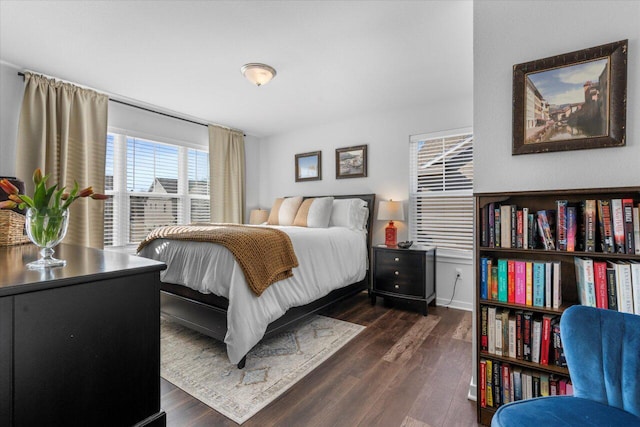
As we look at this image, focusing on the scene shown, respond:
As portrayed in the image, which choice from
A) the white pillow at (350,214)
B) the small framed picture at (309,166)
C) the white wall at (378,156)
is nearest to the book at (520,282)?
the white wall at (378,156)

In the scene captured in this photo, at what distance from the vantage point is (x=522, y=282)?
61.5 inches

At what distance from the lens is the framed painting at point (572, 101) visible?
142 cm

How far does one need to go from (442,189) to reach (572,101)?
220cm

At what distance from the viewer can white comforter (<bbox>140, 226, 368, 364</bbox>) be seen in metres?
2.02

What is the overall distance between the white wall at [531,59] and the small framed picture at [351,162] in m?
2.41

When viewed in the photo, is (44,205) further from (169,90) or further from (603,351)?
(169,90)

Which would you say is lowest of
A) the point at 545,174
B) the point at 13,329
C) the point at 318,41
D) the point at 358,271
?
the point at 358,271

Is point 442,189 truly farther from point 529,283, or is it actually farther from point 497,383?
point 497,383

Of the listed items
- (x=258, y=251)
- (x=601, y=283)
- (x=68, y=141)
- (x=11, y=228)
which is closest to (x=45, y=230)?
(x=11, y=228)

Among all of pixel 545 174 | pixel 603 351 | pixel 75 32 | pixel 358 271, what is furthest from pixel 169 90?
pixel 603 351

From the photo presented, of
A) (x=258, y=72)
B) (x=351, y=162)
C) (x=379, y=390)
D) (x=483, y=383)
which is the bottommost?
Answer: (x=379, y=390)

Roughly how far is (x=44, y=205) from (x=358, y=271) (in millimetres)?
2985

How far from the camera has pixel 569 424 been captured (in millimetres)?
905

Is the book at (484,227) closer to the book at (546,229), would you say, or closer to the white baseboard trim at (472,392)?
the book at (546,229)
